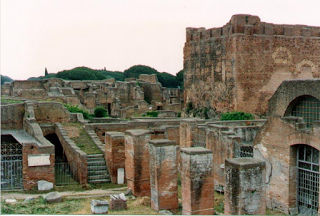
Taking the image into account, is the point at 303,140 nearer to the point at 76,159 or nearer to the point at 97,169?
the point at 97,169

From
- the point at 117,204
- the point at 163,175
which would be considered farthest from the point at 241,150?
the point at 117,204

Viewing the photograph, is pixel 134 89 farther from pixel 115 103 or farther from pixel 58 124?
pixel 58 124

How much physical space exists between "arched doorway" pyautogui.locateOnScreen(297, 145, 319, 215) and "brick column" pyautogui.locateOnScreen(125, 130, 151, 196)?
4864 millimetres

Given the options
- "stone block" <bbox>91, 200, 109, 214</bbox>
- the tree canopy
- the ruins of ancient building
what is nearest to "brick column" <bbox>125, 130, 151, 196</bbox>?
"stone block" <bbox>91, 200, 109, 214</bbox>

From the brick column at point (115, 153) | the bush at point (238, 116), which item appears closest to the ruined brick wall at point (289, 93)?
the brick column at point (115, 153)

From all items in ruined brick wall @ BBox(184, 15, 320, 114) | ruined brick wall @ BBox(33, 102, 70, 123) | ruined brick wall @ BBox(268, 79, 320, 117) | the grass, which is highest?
ruined brick wall @ BBox(184, 15, 320, 114)

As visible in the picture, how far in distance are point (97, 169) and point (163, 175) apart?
548 cm

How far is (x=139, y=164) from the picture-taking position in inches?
538

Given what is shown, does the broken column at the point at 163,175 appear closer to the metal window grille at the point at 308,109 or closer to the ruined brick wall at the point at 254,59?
the metal window grille at the point at 308,109

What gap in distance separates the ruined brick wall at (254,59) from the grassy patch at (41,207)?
1744 cm

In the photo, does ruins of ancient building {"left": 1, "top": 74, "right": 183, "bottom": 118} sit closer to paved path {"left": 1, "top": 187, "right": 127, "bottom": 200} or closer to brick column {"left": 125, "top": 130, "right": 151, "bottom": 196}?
paved path {"left": 1, "top": 187, "right": 127, "bottom": 200}

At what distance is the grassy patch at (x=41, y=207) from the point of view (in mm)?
10945

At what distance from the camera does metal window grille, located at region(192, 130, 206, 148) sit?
1798 cm

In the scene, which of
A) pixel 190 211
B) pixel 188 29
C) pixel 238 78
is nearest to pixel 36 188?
pixel 190 211
